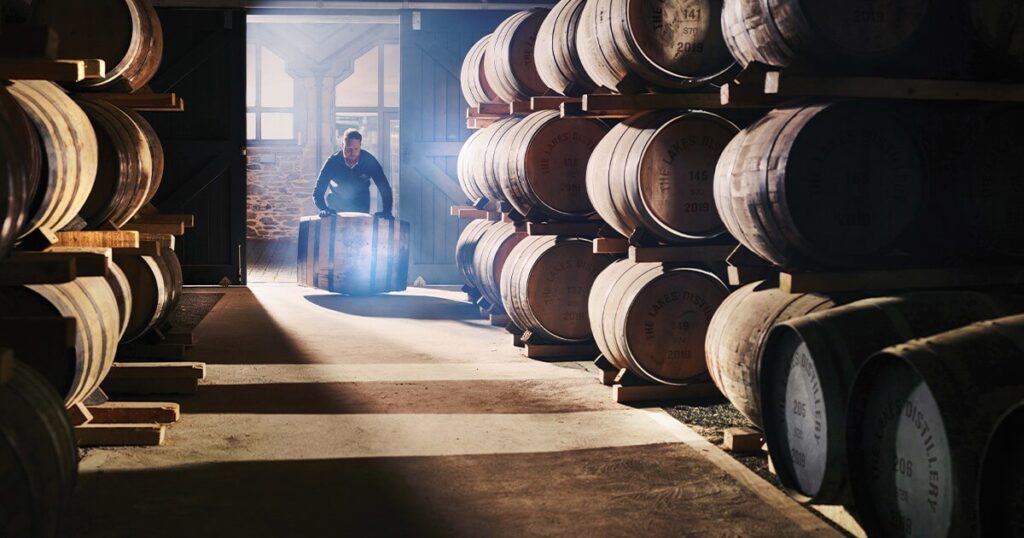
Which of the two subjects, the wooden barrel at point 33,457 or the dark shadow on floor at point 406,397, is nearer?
the wooden barrel at point 33,457

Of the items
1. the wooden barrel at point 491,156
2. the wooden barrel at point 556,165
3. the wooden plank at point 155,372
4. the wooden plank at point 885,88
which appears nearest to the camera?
the wooden plank at point 885,88

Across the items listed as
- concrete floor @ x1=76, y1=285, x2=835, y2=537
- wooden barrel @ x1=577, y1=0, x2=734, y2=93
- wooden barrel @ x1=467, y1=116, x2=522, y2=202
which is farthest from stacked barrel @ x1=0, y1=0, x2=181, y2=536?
wooden barrel @ x1=577, y1=0, x2=734, y2=93

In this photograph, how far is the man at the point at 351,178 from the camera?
10.7 m

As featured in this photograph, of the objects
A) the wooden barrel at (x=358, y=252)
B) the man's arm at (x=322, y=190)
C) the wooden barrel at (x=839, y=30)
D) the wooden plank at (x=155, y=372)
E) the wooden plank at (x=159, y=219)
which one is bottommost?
the wooden plank at (x=155, y=372)

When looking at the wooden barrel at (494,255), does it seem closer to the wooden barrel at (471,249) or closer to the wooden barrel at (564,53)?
the wooden barrel at (471,249)

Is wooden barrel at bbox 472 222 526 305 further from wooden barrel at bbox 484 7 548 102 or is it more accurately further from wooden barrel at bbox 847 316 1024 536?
wooden barrel at bbox 847 316 1024 536

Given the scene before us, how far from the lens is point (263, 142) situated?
66.9 feet

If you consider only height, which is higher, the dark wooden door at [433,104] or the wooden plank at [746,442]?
the dark wooden door at [433,104]

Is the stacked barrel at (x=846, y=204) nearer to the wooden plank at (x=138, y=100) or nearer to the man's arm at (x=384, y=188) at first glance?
the wooden plank at (x=138, y=100)

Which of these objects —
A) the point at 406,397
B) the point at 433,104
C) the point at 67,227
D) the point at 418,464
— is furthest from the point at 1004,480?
the point at 433,104

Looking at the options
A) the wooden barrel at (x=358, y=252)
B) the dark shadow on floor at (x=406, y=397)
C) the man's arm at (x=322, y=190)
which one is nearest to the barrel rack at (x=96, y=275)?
the dark shadow on floor at (x=406, y=397)

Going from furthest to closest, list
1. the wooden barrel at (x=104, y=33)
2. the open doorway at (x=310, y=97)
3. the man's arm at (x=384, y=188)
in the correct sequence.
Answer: the open doorway at (x=310, y=97), the man's arm at (x=384, y=188), the wooden barrel at (x=104, y=33)

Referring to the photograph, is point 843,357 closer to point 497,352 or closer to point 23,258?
point 23,258

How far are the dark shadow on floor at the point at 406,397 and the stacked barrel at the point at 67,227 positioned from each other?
69cm
